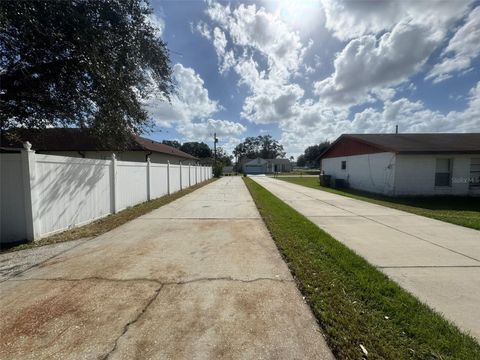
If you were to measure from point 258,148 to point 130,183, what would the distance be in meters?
105

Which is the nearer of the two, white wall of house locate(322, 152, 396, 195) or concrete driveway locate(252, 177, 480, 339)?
concrete driveway locate(252, 177, 480, 339)

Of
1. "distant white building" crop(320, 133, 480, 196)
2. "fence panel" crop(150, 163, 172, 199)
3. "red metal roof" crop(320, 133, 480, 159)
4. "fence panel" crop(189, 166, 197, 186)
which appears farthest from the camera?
"fence panel" crop(189, 166, 197, 186)

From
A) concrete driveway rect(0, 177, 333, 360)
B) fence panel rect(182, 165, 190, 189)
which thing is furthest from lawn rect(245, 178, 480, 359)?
fence panel rect(182, 165, 190, 189)

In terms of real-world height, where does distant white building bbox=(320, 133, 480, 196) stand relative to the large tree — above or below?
below

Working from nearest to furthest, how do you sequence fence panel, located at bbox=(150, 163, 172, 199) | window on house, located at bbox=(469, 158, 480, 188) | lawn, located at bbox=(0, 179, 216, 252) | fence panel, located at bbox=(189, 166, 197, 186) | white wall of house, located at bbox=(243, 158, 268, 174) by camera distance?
lawn, located at bbox=(0, 179, 216, 252), fence panel, located at bbox=(150, 163, 172, 199), window on house, located at bbox=(469, 158, 480, 188), fence panel, located at bbox=(189, 166, 197, 186), white wall of house, located at bbox=(243, 158, 268, 174)

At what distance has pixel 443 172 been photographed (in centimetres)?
1430

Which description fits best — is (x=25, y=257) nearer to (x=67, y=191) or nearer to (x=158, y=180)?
(x=67, y=191)

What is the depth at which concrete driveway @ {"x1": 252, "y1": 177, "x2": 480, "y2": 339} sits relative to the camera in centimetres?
304

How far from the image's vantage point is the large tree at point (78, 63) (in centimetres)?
543

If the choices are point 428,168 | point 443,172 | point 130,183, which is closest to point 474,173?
point 443,172

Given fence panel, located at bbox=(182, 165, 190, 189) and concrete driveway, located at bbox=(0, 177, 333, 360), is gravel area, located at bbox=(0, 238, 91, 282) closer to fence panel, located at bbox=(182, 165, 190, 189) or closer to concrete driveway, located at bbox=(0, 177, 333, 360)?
concrete driveway, located at bbox=(0, 177, 333, 360)

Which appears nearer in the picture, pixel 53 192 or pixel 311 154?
pixel 53 192

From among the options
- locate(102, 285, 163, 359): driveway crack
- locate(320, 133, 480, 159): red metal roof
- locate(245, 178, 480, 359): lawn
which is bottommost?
locate(102, 285, 163, 359): driveway crack

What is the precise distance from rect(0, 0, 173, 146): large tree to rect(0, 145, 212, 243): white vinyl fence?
1582 mm
